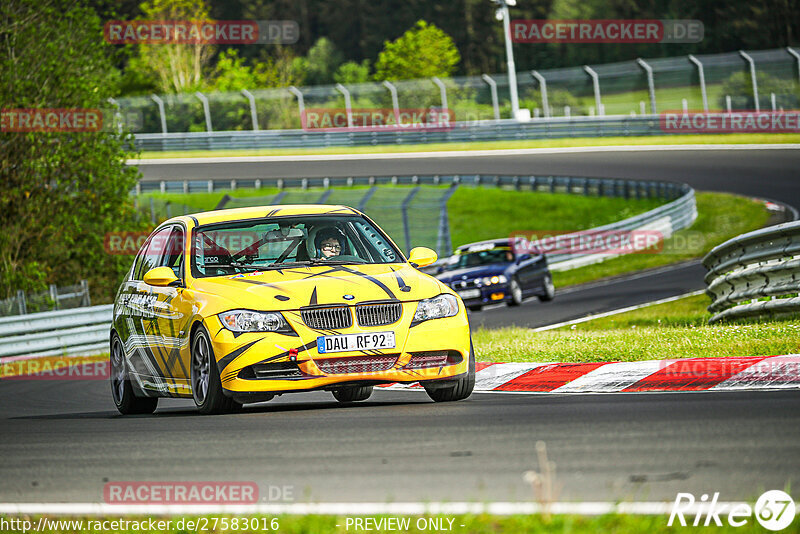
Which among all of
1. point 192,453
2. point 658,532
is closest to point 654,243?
point 192,453

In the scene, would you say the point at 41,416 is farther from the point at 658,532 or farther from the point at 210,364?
the point at 658,532

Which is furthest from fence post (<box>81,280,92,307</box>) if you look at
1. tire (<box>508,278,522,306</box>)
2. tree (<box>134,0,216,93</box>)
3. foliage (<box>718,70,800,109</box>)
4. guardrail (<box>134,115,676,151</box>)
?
tree (<box>134,0,216,93</box>)

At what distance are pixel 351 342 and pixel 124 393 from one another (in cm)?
281

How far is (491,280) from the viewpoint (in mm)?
23969

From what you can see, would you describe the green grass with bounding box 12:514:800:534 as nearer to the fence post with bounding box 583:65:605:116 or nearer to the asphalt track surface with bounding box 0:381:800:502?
the asphalt track surface with bounding box 0:381:800:502

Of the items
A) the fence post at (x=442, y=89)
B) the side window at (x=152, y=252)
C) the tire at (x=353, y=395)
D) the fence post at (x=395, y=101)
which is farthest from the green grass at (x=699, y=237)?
the fence post at (x=395, y=101)

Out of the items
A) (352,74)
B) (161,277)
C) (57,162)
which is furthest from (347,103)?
(161,277)

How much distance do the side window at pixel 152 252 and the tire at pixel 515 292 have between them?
14068 mm

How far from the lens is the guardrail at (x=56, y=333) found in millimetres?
19062

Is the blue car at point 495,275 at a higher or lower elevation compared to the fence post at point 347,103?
lower

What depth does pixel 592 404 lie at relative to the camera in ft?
26.1

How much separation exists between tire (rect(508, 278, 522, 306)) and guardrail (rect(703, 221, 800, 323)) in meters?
9.23

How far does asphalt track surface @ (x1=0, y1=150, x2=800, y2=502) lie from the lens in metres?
5.25

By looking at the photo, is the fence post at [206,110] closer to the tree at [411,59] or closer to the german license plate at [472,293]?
the tree at [411,59]
